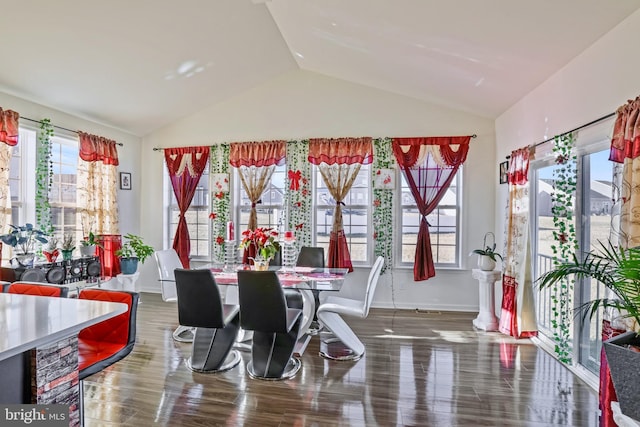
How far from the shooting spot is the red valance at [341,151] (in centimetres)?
495

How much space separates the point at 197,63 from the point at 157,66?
46cm

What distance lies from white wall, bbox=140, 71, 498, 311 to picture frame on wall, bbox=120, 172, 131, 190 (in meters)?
0.80

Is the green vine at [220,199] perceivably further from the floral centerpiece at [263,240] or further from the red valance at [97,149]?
the floral centerpiece at [263,240]

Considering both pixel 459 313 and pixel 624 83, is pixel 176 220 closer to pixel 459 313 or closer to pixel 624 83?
pixel 459 313

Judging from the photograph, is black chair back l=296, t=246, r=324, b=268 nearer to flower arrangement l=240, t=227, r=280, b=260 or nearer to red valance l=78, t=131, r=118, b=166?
flower arrangement l=240, t=227, r=280, b=260

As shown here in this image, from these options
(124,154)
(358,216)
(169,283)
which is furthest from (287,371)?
(124,154)

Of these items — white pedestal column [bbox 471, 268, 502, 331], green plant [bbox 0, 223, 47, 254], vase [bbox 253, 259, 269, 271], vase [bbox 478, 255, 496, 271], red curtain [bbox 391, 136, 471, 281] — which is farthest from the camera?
red curtain [bbox 391, 136, 471, 281]

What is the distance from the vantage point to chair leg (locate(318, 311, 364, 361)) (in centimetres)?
326

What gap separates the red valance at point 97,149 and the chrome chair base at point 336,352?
395 cm

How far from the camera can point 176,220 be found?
5.82 meters

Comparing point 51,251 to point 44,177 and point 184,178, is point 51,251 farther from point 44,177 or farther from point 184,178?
point 184,178

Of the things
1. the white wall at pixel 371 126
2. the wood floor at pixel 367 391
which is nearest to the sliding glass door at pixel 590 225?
the wood floor at pixel 367 391

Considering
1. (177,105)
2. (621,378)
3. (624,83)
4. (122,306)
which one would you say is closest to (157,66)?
(177,105)

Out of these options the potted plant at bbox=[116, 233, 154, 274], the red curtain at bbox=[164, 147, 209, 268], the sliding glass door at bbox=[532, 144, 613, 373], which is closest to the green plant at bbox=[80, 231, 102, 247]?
the potted plant at bbox=[116, 233, 154, 274]
